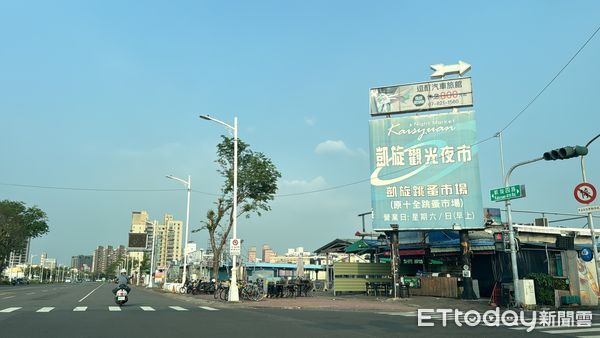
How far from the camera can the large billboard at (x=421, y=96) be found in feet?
96.3

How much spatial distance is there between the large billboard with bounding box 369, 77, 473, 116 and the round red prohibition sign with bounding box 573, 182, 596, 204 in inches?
494

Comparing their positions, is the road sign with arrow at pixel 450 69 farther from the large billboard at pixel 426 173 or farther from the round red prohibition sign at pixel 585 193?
the round red prohibition sign at pixel 585 193

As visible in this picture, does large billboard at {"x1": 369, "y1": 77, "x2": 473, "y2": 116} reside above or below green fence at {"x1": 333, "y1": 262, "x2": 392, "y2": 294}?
above

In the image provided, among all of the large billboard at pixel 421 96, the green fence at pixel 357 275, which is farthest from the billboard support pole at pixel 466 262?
the large billboard at pixel 421 96

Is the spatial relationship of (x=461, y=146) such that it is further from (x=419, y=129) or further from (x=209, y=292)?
(x=209, y=292)

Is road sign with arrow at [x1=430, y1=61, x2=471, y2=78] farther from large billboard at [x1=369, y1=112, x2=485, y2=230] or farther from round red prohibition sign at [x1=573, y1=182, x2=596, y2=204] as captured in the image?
round red prohibition sign at [x1=573, y1=182, x2=596, y2=204]

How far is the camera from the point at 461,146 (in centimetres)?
2850

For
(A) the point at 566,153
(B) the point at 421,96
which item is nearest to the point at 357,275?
(B) the point at 421,96

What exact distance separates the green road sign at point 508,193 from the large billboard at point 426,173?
5.87 meters

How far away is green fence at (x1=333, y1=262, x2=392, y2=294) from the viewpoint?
31.7 meters

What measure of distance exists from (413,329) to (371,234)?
71.2 feet

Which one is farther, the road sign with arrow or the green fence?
the green fence

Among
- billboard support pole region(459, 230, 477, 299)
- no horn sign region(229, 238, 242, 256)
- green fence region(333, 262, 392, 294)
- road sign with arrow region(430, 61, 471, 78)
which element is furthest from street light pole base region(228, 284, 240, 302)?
road sign with arrow region(430, 61, 471, 78)

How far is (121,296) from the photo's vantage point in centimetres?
2222
